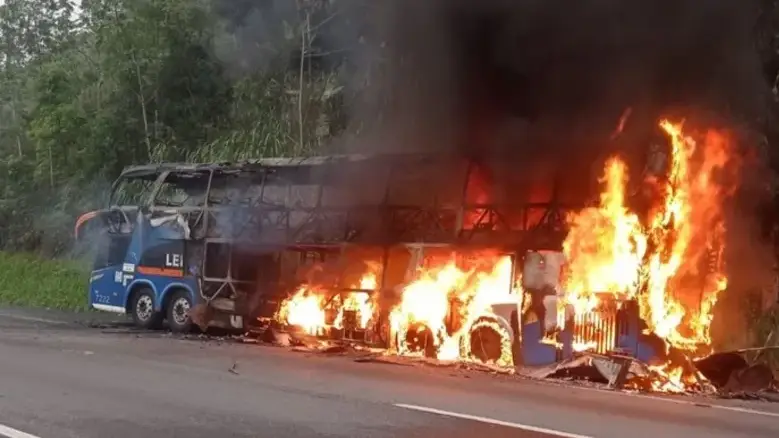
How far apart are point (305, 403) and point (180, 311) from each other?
333 inches

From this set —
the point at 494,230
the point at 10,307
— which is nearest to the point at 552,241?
the point at 494,230

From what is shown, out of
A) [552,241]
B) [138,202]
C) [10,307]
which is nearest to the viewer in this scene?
[552,241]

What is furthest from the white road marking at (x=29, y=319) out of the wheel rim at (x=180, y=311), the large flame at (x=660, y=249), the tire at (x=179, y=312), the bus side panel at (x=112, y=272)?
the large flame at (x=660, y=249)

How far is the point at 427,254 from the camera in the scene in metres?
13.0

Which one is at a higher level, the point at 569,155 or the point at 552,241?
the point at 569,155

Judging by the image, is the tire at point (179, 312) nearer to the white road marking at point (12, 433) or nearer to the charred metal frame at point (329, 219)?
the charred metal frame at point (329, 219)

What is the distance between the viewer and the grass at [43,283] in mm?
24156

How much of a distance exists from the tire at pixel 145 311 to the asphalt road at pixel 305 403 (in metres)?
4.51

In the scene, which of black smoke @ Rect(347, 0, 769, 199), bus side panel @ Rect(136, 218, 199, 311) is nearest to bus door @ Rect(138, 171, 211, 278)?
bus side panel @ Rect(136, 218, 199, 311)

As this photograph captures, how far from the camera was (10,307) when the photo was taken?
22625mm

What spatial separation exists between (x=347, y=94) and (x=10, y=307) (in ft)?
31.6

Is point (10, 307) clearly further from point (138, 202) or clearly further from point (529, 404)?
point (529, 404)

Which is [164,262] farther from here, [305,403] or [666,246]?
[305,403]

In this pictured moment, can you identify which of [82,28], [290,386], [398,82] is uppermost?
[82,28]
